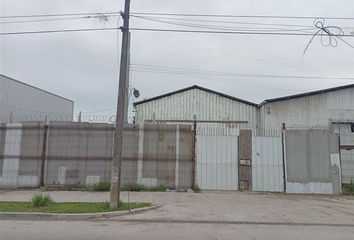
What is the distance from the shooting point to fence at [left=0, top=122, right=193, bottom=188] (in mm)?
19469

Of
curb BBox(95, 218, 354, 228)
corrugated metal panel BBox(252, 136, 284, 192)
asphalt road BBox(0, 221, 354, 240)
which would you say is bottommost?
asphalt road BBox(0, 221, 354, 240)

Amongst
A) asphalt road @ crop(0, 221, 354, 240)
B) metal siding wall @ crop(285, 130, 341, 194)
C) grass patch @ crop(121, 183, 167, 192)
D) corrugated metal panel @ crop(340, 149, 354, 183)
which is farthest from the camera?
corrugated metal panel @ crop(340, 149, 354, 183)

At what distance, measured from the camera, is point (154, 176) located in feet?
63.8

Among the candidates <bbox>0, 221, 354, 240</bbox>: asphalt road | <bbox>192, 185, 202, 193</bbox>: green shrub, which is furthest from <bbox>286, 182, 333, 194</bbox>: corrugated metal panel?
<bbox>0, 221, 354, 240</bbox>: asphalt road

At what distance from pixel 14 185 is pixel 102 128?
15.9 ft

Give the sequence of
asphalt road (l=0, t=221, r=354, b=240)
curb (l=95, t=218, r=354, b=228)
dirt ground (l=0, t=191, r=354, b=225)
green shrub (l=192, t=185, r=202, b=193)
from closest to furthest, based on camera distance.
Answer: asphalt road (l=0, t=221, r=354, b=240) < curb (l=95, t=218, r=354, b=228) < dirt ground (l=0, t=191, r=354, b=225) < green shrub (l=192, t=185, r=202, b=193)

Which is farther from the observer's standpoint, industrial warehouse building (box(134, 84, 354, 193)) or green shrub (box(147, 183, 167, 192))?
industrial warehouse building (box(134, 84, 354, 193))

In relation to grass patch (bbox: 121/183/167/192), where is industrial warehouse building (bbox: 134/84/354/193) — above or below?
above

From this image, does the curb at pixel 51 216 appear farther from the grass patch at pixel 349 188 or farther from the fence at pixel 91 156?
the grass patch at pixel 349 188

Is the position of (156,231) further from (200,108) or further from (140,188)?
(200,108)

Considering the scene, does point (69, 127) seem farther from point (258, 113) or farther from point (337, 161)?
point (258, 113)

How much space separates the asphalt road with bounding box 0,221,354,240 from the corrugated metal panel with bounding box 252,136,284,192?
8154mm

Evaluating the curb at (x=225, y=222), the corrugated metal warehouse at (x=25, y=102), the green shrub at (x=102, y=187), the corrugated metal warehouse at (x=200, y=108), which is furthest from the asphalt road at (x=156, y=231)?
the corrugated metal warehouse at (x=25, y=102)

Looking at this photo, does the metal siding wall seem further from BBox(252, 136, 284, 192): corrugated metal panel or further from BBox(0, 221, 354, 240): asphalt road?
BBox(0, 221, 354, 240): asphalt road
